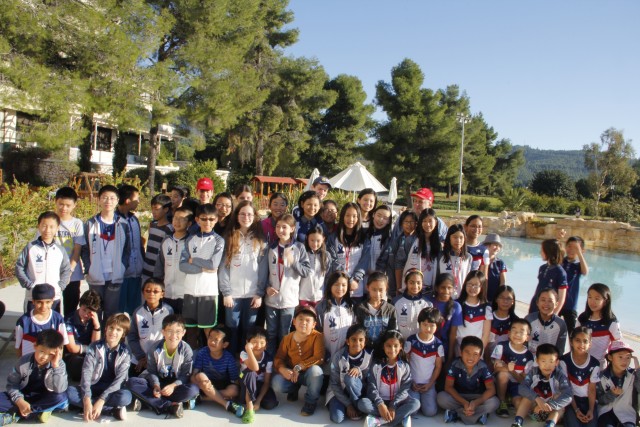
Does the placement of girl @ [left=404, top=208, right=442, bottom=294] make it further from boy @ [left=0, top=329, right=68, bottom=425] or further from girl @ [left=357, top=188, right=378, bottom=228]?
boy @ [left=0, top=329, right=68, bottom=425]

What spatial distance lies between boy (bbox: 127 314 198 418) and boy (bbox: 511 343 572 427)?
219 cm

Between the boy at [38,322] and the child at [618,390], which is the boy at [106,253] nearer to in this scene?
the boy at [38,322]

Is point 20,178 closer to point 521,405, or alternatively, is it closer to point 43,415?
point 43,415

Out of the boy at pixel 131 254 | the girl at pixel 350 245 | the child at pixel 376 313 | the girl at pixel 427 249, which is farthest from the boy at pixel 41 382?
the girl at pixel 427 249

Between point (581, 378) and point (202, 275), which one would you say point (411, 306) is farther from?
point (202, 275)

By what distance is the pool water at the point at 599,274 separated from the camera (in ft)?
27.0

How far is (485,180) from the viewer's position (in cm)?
3591

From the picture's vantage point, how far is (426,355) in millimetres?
3498

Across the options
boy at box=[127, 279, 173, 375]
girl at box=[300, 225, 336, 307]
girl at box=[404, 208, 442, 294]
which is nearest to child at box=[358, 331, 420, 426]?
girl at box=[300, 225, 336, 307]

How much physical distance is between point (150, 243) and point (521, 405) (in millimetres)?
3152

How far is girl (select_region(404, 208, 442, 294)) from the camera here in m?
4.09

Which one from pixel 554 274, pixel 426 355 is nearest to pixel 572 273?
pixel 554 274

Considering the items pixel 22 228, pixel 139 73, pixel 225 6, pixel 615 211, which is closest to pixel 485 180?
pixel 615 211

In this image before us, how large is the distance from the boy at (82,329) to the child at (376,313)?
191cm
